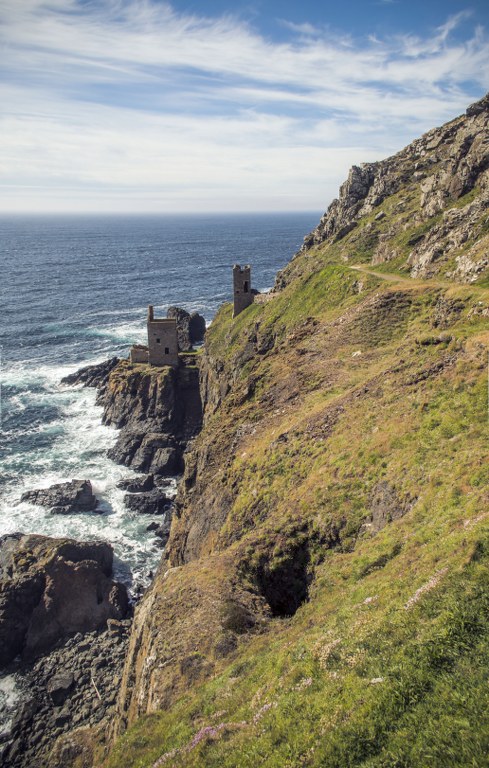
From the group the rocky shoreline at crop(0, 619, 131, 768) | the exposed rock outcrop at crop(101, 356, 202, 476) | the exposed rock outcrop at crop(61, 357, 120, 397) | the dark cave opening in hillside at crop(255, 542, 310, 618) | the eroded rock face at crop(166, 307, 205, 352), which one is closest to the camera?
the dark cave opening in hillside at crop(255, 542, 310, 618)

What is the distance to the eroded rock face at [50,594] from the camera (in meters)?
41.6

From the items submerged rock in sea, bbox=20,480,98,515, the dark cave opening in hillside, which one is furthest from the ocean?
the dark cave opening in hillside

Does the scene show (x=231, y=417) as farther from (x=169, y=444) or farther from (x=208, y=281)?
(x=208, y=281)

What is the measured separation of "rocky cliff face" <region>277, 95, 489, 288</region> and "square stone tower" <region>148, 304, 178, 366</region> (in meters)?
22.0

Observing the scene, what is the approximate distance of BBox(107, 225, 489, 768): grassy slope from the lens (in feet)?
38.0

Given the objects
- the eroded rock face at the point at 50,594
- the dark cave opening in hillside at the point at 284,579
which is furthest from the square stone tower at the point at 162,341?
the dark cave opening in hillside at the point at 284,579

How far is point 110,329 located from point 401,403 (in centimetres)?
10632

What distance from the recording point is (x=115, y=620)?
4344 centimetres

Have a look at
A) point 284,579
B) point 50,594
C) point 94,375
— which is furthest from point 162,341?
point 284,579

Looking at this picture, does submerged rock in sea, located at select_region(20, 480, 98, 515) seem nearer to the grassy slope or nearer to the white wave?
the white wave

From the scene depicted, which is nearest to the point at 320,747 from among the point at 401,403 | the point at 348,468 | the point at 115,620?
the point at 348,468

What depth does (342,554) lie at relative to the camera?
75.1 feet

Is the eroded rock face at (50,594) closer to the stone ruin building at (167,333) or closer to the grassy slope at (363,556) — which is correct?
the grassy slope at (363,556)

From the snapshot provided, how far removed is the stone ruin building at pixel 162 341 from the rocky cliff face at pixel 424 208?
2189 cm
